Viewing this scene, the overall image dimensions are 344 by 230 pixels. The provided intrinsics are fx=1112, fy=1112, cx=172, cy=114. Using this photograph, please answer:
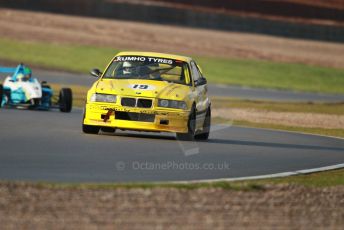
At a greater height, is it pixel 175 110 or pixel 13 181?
pixel 13 181

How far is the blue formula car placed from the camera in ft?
74.2

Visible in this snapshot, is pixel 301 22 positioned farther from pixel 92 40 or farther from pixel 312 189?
pixel 312 189

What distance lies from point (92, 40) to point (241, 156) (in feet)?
115

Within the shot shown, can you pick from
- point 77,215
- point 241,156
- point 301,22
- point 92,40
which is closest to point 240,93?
point 92,40

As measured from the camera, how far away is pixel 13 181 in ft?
33.8

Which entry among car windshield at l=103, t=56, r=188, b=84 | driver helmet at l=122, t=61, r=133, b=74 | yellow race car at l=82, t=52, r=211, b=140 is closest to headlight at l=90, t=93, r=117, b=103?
yellow race car at l=82, t=52, r=211, b=140

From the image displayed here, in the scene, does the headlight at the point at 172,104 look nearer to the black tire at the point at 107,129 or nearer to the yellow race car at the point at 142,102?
the yellow race car at the point at 142,102

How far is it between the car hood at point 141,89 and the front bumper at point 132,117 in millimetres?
223

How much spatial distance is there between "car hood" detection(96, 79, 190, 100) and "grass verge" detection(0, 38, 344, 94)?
24898mm

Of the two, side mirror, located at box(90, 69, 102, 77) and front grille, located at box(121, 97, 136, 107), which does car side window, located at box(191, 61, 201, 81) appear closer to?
side mirror, located at box(90, 69, 102, 77)

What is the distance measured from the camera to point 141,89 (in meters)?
16.2

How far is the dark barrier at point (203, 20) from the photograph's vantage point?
52375mm

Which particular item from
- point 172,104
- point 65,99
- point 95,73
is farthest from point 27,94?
point 172,104

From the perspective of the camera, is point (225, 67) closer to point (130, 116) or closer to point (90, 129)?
point (90, 129)
